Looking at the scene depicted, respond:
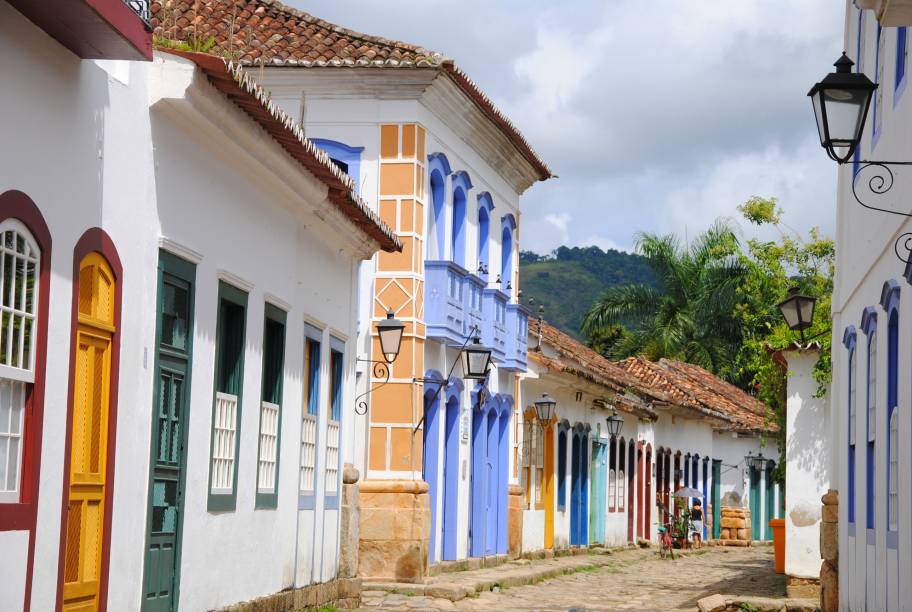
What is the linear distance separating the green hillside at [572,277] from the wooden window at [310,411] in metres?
77.6

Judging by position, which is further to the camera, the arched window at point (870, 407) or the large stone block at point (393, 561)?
the large stone block at point (393, 561)

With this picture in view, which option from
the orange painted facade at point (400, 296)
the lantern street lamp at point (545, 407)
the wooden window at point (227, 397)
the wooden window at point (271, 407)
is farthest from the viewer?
the lantern street lamp at point (545, 407)

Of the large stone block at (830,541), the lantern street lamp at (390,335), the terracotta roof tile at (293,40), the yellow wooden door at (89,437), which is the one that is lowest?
the large stone block at (830,541)

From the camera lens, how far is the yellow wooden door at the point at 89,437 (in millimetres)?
8953

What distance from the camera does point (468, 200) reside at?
2314 centimetres

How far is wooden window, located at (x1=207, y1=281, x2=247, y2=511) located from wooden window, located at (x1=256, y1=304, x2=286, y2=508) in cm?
72

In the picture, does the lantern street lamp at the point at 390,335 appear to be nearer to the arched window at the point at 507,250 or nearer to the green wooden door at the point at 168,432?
the green wooden door at the point at 168,432

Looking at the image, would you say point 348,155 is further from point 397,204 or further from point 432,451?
point 432,451

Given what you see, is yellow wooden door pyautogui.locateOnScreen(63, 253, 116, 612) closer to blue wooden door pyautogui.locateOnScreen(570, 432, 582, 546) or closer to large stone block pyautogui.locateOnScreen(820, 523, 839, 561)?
large stone block pyautogui.locateOnScreen(820, 523, 839, 561)

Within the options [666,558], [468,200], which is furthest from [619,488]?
[468,200]

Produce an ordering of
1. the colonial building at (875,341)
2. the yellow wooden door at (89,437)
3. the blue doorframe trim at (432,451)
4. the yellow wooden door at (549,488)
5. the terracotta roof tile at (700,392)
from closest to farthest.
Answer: the yellow wooden door at (89,437) < the colonial building at (875,341) < the blue doorframe trim at (432,451) < the yellow wooden door at (549,488) < the terracotta roof tile at (700,392)

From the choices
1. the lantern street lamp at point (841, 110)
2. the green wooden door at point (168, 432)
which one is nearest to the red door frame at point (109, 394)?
the green wooden door at point (168, 432)

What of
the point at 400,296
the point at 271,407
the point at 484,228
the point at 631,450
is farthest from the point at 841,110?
the point at 631,450

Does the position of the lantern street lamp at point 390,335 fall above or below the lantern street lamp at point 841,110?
below
